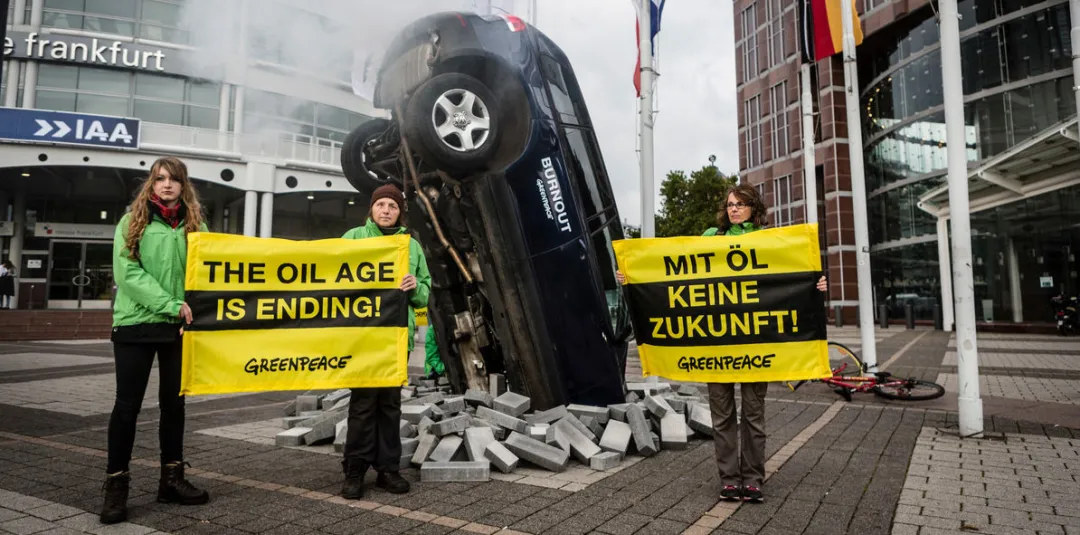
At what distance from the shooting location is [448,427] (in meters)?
4.70

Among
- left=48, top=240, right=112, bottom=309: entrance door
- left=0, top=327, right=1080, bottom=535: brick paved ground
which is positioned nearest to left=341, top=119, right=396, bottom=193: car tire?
left=0, top=327, right=1080, bottom=535: brick paved ground

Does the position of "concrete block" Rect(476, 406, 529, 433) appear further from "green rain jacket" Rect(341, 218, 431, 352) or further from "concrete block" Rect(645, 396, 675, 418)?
"concrete block" Rect(645, 396, 675, 418)

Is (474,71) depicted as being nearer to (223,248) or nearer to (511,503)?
(223,248)

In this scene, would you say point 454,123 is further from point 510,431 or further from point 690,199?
point 690,199

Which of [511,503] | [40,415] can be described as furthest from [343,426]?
[40,415]

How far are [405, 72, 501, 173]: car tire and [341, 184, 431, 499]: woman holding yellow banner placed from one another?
0.85 m

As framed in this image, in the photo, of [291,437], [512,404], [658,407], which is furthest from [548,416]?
[291,437]

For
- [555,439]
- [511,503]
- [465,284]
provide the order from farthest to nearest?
[465,284], [555,439], [511,503]

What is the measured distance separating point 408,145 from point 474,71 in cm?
83

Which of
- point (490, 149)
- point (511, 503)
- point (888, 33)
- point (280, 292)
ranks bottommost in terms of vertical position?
point (511, 503)

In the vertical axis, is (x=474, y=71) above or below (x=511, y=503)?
above

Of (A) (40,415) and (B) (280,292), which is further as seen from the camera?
(A) (40,415)

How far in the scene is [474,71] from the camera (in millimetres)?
5449

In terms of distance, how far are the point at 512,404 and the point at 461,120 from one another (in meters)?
2.29
